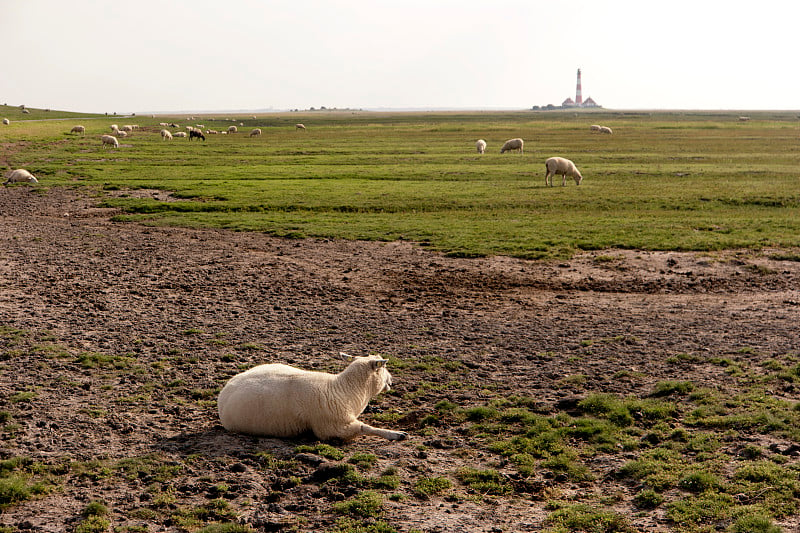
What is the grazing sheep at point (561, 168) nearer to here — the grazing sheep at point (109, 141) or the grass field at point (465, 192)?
the grass field at point (465, 192)

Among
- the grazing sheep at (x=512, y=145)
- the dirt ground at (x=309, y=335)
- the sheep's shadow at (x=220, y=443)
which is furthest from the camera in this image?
the grazing sheep at (x=512, y=145)

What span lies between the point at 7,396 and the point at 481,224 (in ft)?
57.8

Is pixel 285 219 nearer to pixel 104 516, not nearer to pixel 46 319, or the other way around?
pixel 46 319

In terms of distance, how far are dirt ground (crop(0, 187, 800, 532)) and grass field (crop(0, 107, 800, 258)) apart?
2397 mm

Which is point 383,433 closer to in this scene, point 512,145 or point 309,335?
point 309,335

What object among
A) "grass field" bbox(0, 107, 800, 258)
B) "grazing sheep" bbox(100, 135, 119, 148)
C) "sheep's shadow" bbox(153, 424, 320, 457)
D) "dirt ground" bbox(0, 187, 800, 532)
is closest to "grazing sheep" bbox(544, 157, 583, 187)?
"grass field" bbox(0, 107, 800, 258)

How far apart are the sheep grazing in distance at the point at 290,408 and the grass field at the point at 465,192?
11.8 m

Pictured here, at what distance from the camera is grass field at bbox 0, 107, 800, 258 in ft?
74.3

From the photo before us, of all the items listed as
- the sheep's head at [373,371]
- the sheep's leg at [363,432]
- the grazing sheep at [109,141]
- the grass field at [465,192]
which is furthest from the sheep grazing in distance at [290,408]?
the grazing sheep at [109,141]

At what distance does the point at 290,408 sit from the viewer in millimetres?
8773

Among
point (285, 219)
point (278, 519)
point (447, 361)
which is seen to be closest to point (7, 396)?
point (278, 519)

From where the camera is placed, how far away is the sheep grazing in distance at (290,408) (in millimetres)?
8750

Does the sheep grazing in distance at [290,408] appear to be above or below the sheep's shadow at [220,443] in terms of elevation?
above

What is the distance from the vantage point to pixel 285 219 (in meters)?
25.8
